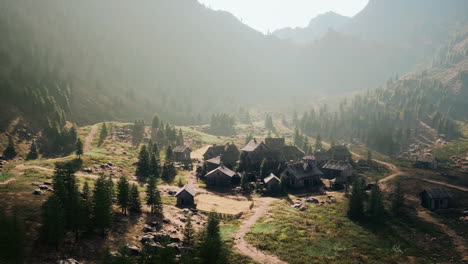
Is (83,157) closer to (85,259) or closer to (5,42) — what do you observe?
(85,259)

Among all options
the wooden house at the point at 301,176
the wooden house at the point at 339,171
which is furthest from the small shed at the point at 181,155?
the wooden house at the point at 339,171

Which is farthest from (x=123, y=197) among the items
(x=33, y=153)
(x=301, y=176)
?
(x=33, y=153)

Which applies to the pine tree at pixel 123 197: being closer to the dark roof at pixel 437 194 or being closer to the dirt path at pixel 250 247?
the dirt path at pixel 250 247

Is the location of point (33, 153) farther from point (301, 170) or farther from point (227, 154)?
point (301, 170)

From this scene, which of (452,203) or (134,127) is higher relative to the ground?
(134,127)

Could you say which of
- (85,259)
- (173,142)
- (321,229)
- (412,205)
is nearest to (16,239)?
(85,259)

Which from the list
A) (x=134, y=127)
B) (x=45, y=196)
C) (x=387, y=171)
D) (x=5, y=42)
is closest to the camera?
(x=45, y=196)

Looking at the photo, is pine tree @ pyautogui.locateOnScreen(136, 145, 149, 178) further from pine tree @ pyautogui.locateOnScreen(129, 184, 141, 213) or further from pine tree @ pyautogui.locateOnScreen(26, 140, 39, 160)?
pine tree @ pyautogui.locateOnScreen(26, 140, 39, 160)
